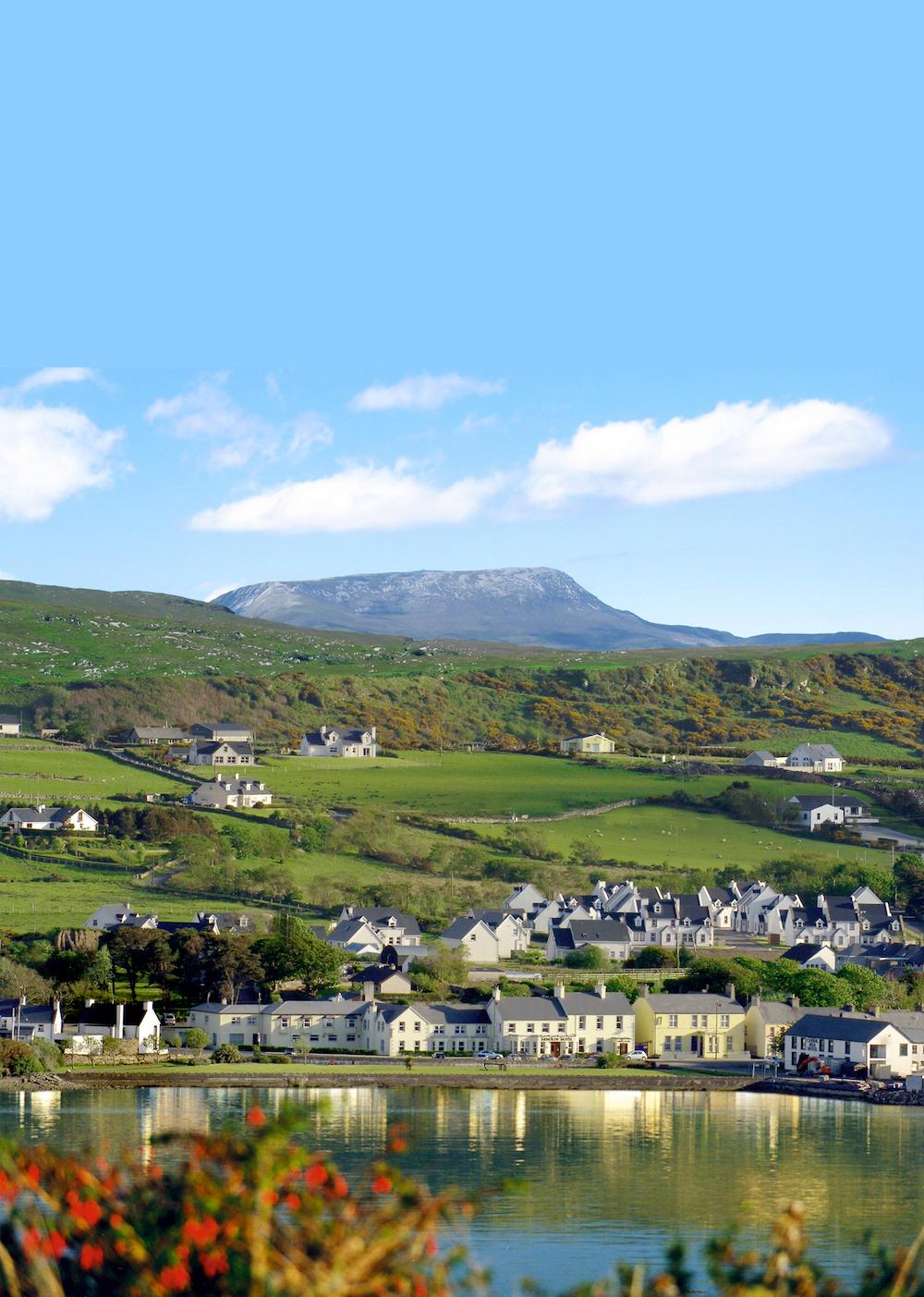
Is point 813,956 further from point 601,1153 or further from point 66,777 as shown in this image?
point 66,777

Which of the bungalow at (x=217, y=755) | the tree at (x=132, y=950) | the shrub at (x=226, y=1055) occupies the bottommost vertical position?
the shrub at (x=226, y=1055)

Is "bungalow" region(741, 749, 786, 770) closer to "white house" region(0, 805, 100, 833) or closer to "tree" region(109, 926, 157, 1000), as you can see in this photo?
"white house" region(0, 805, 100, 833)

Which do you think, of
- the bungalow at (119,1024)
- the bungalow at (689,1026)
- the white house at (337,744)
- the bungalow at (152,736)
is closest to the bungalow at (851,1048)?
the bungalow at (689,1026)

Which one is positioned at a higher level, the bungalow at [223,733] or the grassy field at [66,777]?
the bungalow at [223,733]

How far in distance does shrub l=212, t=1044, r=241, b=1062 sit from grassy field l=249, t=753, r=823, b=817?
1788 inches

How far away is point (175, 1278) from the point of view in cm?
1725

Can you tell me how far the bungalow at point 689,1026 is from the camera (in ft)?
250

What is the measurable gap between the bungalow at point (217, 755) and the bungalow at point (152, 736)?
9.75 metres

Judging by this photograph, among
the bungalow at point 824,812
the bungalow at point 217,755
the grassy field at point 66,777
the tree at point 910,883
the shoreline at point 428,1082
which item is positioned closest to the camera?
the shoreline at point 428,1082

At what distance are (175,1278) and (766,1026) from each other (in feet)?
201

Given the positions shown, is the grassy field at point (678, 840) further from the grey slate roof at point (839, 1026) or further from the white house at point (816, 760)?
the grey slate roof at point (839, 1026)

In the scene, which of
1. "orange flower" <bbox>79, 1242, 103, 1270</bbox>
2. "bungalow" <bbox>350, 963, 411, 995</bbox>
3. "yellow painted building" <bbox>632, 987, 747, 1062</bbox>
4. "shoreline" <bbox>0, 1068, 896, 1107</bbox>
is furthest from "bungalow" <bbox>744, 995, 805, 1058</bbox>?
"orange flower" <bbox>79, 1242, 103, 1270</bbox>

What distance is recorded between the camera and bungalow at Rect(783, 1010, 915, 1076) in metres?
71.2

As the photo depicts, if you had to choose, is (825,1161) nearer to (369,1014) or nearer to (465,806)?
(369,1014)
